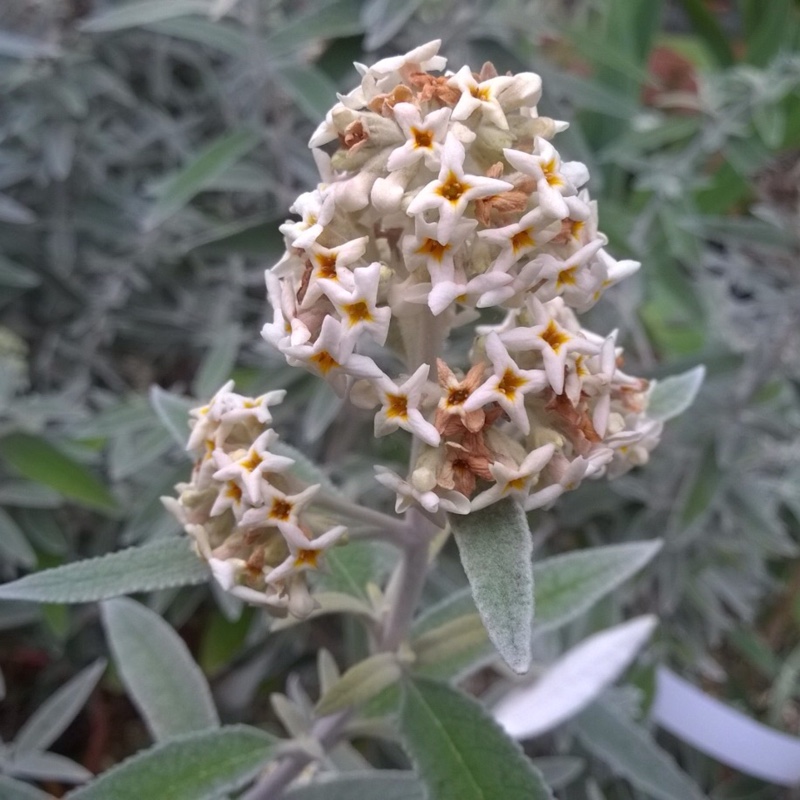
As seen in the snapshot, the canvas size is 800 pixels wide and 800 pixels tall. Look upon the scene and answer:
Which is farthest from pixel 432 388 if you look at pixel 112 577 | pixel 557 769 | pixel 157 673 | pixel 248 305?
pixel 248 305

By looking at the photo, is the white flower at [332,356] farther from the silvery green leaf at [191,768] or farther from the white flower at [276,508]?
the silvery green leaf at [191,768]

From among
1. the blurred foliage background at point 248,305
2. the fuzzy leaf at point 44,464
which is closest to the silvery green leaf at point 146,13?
the blurred foliage background at point 248,305

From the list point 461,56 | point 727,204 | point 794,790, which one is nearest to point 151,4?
point 461,56

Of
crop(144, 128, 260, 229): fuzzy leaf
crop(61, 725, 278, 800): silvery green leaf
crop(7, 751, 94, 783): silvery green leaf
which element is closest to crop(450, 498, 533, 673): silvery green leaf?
crop(61, 725, 278, 800): silvery green leaf

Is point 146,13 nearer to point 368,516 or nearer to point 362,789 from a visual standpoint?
point 368,516

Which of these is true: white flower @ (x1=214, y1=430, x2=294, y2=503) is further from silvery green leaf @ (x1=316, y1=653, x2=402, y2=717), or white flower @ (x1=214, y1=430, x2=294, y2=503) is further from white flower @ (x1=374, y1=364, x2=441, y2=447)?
silvery green leaf @ (x1=316, y1=653, x2=402, y2=717)

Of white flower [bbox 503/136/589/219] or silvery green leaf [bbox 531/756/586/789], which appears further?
silvery green leaf [bbox 531/756/586/789]
